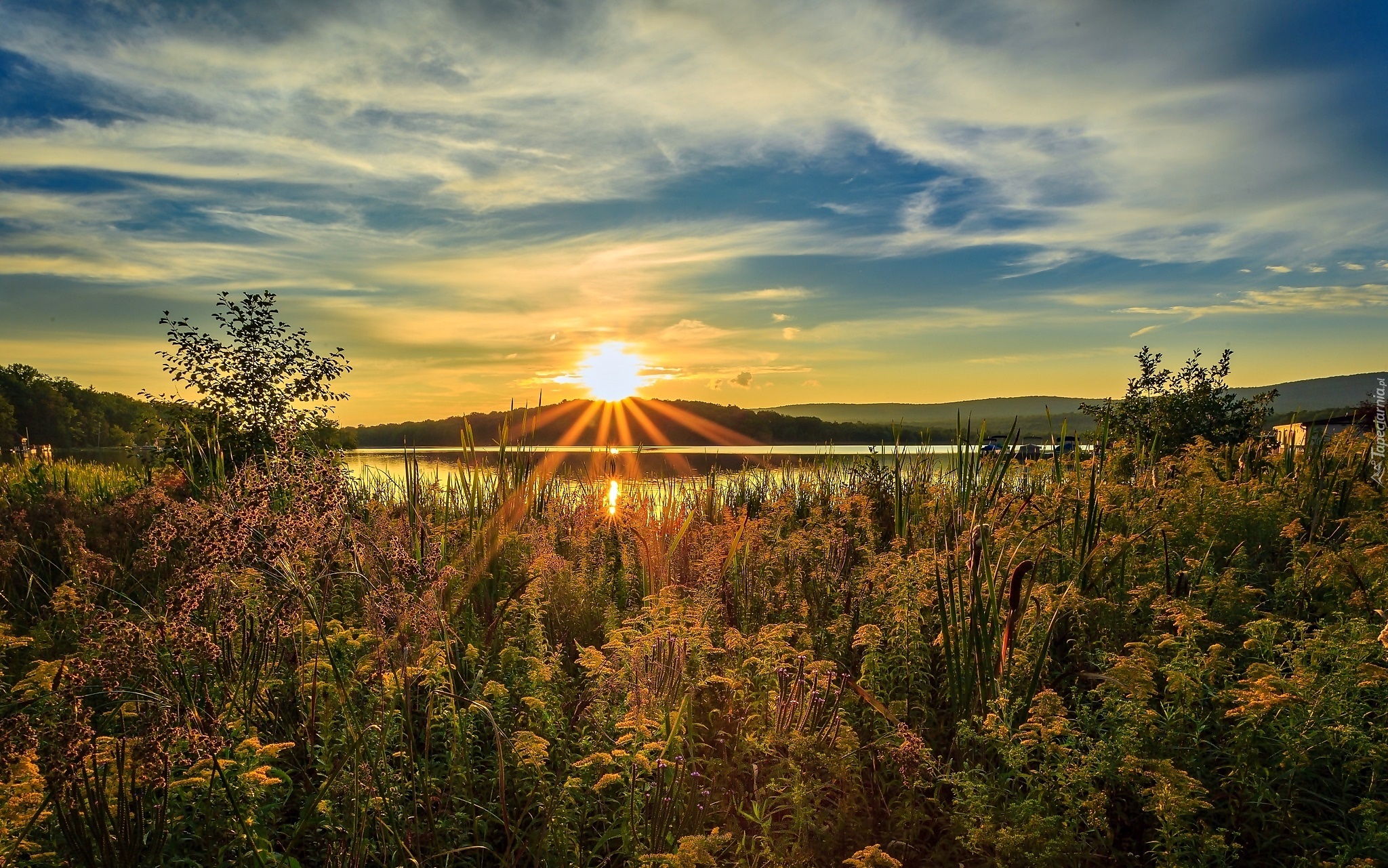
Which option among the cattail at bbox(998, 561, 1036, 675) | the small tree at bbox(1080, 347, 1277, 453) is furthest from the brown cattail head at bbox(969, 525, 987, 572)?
the small tree at bbox(1080, 347, 1277, 453)

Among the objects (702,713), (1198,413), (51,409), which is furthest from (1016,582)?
(51,409)

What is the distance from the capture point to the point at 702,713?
3486 mm

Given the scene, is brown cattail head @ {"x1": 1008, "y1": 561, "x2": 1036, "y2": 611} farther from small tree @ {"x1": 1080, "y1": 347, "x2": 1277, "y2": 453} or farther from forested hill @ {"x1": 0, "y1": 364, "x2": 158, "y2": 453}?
forested hill @ {"x1": 0, "y1": 364, "x2": 158, "y2": 453}

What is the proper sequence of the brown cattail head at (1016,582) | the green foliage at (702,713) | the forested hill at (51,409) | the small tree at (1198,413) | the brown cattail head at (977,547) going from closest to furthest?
the green foliage at (702,713) → the brown cattail head at (1016,582) → the brown cattail head at (977,547) → the small tree at (1198,413) → the forested hill at (51,409)

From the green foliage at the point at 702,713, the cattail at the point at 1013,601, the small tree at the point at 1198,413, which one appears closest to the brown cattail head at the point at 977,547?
the green foliage at the point at 702,713

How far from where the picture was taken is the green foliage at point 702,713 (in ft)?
7.02

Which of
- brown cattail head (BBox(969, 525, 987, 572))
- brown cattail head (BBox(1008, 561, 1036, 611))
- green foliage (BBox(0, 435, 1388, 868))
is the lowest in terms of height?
green foliage (BBox(0, 435, 1388, 868))

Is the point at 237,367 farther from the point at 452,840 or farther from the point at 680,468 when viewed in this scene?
the point at 452,840

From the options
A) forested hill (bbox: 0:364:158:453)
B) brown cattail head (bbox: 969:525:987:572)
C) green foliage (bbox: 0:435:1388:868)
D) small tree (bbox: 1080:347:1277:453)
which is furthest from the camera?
forested hill (bbox: 0:364:158:453)

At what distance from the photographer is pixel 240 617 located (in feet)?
9.13

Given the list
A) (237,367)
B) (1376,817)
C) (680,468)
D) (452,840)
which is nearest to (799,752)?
(452,840)

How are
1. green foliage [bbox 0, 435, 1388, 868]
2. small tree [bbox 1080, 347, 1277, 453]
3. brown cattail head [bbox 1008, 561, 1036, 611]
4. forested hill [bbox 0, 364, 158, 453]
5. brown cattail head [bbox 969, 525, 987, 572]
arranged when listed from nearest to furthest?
green foliage [bbox 0, 435, 1388, 868] → brown cattail head [bbox 1008, 561, 1036, 611] → brown cattail head [bbox 969, 525, 987, 572] → small tree [bbox 1080, 347, 1277, 453] → forested hill [bbox 0, 364, 158, 453]

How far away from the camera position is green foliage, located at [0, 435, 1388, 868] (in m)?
2.14

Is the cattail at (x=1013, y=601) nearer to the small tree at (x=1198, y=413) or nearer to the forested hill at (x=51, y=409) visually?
the small tree at (x=1198, y=413)
